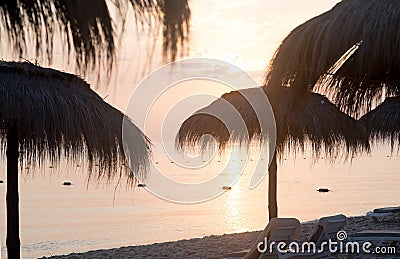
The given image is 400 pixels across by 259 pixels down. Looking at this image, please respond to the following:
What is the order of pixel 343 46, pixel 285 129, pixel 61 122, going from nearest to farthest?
pixel 343 46 → pixel 61 122 → pixel 285 129

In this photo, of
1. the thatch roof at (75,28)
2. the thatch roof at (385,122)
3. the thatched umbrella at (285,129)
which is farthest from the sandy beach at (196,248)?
the thatch roof at (75,28)

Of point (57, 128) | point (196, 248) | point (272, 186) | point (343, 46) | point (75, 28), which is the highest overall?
point (343, 46)

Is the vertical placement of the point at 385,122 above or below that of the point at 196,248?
above

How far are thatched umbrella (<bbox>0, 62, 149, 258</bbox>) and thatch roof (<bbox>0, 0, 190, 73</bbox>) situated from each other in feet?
13.0

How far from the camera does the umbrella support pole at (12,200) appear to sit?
6047 millimetres

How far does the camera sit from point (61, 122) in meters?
5.70

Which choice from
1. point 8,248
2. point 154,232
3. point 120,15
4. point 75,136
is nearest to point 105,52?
point 120,15

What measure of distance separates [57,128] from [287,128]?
168 inches

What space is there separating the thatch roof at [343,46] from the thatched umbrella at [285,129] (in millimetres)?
5382

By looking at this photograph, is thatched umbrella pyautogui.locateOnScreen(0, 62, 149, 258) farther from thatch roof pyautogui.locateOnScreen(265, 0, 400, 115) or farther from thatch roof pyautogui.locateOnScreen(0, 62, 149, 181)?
thatch roof pyautogui.locateOnScreen(265, 0, 400, 115)

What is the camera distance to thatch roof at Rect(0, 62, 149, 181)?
554 cm

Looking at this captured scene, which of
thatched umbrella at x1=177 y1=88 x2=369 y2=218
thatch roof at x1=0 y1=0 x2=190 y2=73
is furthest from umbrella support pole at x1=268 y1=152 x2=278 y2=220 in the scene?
thatch roof at x1=0 y1=0 x2=190 y2=73

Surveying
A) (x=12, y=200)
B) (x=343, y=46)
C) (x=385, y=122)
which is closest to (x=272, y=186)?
(x=385, y=122)

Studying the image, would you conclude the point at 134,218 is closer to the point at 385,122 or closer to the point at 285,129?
the point at 385,122
